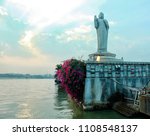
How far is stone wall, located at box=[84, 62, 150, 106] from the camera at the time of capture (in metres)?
15.4

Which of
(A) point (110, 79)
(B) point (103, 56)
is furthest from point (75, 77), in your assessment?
(B) point (103, 56)

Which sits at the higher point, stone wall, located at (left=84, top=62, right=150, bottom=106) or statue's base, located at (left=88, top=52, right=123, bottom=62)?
statue's base, located at (left=88, top=52, right=123, bottom=62)

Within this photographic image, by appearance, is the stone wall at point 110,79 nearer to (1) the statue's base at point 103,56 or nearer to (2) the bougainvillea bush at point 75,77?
(2) the bougainvillea bush at point 75,77

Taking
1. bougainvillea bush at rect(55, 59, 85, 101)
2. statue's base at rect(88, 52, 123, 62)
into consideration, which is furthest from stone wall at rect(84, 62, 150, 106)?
statue's base at rect(88, 52, 123, 62)

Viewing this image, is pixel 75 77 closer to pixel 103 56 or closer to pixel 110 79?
pixel 110 79

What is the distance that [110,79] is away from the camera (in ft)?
51.5

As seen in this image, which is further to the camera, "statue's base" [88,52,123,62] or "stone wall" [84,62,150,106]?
"statue's base" [88,52,123,62]

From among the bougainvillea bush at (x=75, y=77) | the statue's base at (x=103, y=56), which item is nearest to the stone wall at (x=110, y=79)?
the bougainvillea bush at (x=75, y=77)

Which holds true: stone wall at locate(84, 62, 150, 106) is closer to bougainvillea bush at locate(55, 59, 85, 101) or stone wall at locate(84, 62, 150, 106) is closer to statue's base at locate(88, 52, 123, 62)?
Result: bougainvillea bush at locate(55, 59, 85, 101)

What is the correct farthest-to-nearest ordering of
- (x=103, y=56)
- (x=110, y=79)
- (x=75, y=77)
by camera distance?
(x=103, y=56) < (x=110, y=79) < (x=75, y=77)

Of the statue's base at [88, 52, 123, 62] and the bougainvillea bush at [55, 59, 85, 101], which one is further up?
the statue's base at [88, 52, 123, 62]

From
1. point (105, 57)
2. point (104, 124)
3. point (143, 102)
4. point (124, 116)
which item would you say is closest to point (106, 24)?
point (105, 57)

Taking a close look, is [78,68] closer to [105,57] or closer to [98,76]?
[98,76]

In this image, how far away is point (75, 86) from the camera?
50.9 feet
